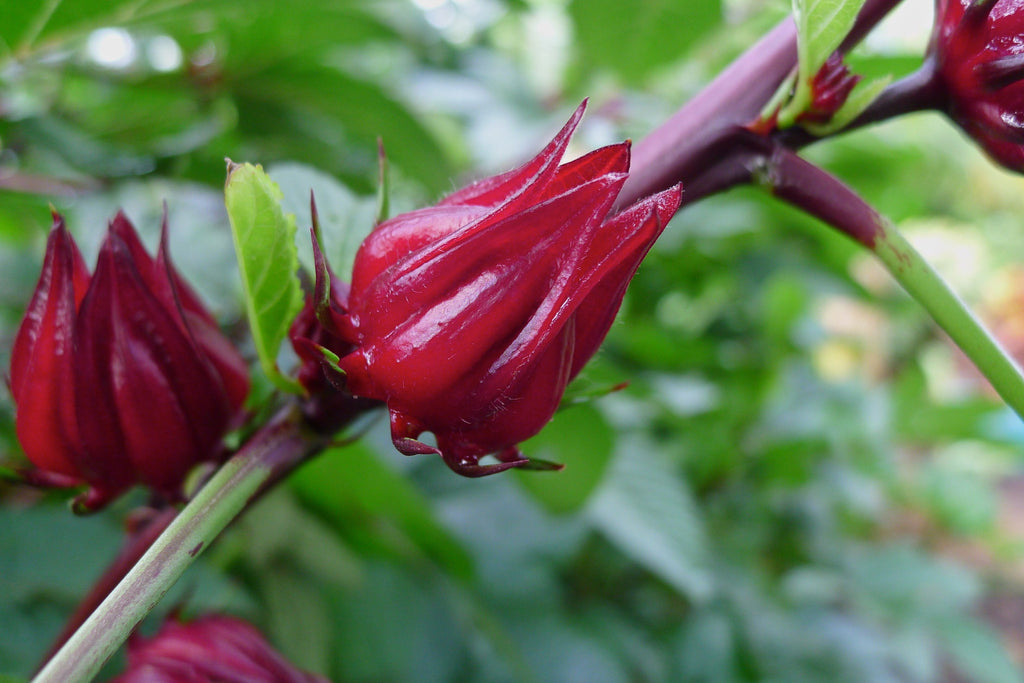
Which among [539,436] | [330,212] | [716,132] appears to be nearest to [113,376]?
[330,212]

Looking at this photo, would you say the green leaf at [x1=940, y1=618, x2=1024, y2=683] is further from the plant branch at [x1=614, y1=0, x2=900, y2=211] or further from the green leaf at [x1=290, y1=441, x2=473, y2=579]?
the plant branch at [x1=614, y1=0, x2=900, y2=211]

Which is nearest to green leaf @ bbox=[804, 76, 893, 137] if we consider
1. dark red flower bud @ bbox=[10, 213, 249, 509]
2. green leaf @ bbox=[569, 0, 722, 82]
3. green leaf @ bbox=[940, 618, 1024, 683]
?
dark red flower bud @ bbox=[10, 213, 249, 509]

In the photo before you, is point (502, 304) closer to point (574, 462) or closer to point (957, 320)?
point (957, 320)

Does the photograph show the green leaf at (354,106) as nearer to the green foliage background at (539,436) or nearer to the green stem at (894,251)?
the green foliage background at (539,436)

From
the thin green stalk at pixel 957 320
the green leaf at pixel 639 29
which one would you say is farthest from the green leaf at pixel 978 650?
the thin green stalk at pixel 957 320

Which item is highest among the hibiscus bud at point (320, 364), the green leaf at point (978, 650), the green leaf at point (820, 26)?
the green leaf at point (820, 26)

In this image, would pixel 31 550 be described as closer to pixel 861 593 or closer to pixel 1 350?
pixel 1 350
